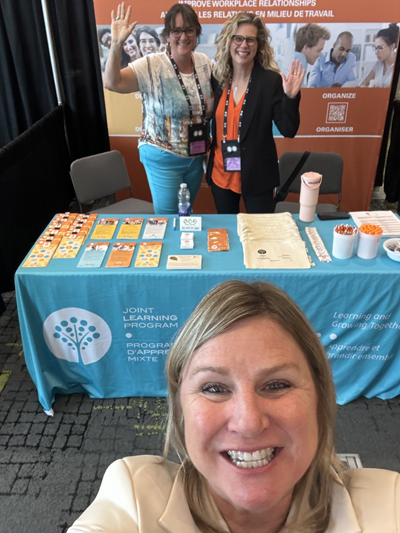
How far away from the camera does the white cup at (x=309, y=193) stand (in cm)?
218

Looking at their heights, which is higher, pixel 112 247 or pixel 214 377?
pixel 214 377

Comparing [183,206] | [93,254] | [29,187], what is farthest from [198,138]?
[29,187]

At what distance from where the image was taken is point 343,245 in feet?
6.43

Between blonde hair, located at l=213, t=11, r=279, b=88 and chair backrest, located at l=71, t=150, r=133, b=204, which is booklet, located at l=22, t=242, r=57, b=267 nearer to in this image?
chair backrest, located at l=71, t=150, r=133, b=204

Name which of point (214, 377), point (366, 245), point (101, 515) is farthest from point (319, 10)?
point (101, 515)

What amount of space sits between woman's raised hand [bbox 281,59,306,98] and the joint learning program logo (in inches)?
61.2

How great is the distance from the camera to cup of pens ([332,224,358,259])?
6.36 ft

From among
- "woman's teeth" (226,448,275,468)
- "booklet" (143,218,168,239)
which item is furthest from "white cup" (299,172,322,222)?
"woman's teeth" (226,448,275,468)

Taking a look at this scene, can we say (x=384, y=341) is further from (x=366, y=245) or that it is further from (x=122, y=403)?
(x=122, y=403)

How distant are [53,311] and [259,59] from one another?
1.72m

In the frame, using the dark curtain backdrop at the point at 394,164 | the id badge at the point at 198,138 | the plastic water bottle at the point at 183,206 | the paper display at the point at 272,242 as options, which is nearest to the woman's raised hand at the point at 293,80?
the id badge at the point at 198,138

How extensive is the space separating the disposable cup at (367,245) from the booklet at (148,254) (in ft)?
3.03

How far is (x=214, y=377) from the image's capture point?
0.82 metres

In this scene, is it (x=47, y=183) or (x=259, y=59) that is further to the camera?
(x=47, y=183)
